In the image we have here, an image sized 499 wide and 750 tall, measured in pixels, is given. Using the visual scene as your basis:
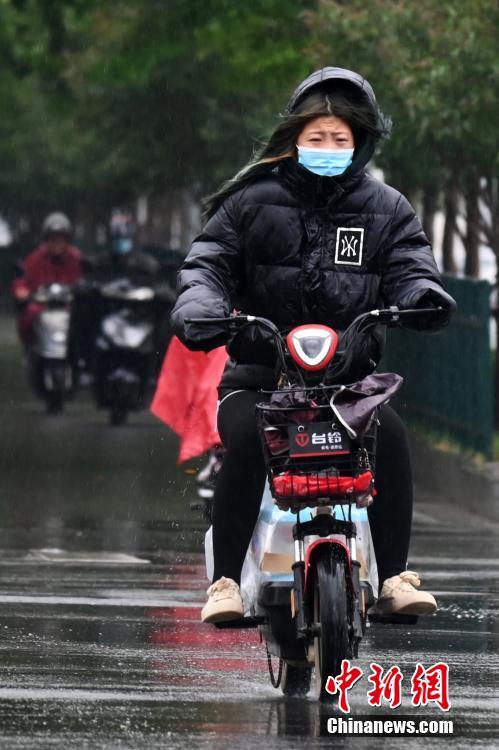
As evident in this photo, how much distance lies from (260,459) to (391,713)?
0.91 meters

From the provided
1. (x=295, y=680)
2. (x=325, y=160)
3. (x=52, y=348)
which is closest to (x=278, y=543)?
(x=295, y=680)

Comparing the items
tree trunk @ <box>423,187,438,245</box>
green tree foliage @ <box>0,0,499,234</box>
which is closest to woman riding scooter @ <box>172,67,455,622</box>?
green tree foliage @ <box>0,0,499,234</box>

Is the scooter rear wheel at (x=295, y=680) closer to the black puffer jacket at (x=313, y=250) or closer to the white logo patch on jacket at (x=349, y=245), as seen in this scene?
the black puffer jacket at (x=313, y=250)

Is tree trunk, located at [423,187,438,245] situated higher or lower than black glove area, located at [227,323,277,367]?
lower

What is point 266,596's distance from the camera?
278 inches

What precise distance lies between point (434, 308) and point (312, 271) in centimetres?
42

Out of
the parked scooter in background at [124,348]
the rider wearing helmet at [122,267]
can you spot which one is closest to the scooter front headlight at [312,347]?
the parked scooter in background at [124,348]

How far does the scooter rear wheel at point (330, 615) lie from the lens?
21.9ft

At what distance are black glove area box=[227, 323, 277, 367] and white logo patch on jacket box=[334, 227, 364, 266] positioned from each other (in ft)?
1.22

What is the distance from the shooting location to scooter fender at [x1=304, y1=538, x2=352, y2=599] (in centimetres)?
680

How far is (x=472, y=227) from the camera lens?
23.5 meters

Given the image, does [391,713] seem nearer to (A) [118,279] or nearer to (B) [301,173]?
(B) [301,173]

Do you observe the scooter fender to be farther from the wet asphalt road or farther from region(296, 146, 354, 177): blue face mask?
region(296, 146, 354, 177): blue face mask

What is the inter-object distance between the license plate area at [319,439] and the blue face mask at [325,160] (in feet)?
3.06
